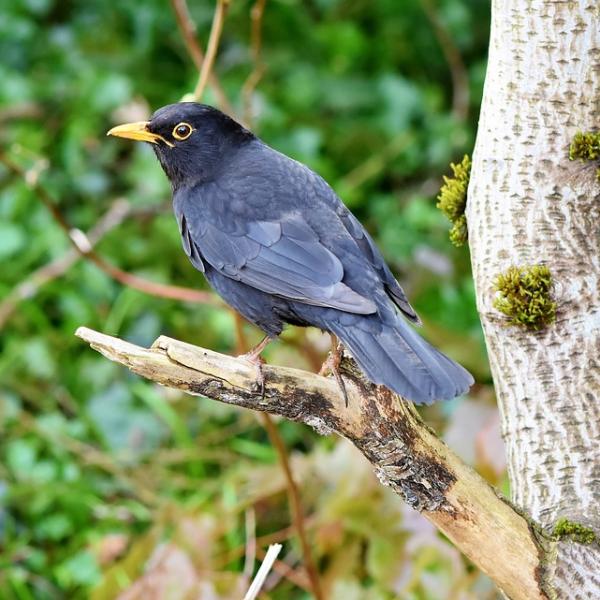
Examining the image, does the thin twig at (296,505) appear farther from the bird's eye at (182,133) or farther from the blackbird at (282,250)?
the bird's eye at (182,133)

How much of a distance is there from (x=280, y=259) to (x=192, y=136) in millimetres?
712

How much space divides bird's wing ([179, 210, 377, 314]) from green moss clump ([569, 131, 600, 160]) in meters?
0.68

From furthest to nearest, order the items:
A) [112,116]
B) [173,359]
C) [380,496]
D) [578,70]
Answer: [112,116] < [380,496] < [578,70] < [173,359]

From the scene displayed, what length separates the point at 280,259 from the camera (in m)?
3.14

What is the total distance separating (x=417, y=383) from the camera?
2598 millimetres

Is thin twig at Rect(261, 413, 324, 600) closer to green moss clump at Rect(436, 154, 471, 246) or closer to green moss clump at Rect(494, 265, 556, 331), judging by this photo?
green moss clump at Rect(436, 154, 471, 246)

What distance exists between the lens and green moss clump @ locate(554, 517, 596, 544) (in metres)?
2.69

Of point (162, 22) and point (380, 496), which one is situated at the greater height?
point (162, 22)

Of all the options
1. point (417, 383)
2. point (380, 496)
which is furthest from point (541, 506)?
point (380, 496)

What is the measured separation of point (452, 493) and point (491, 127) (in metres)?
1.00

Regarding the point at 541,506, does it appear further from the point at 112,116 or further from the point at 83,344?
the point at 112,116

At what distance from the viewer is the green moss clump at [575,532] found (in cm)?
269

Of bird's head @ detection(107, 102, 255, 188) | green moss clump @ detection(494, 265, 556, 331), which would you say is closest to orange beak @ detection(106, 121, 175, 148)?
bird's head @ detection(107, 102, 255, 188)

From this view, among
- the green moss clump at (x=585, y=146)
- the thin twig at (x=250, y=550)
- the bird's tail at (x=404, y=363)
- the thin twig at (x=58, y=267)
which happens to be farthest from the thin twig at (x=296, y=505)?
the thin twig at (x=58, y=267)
